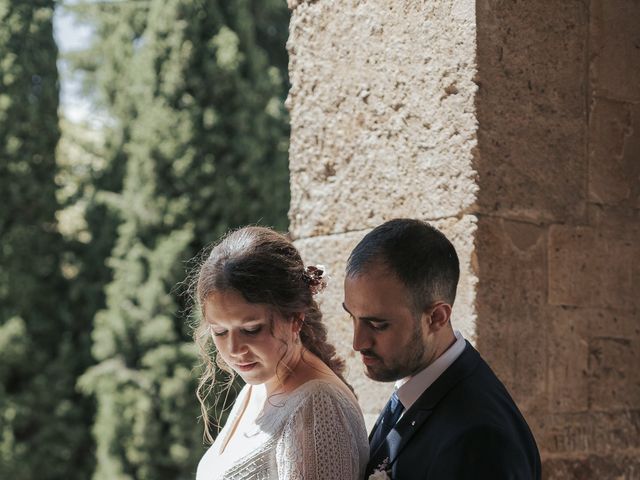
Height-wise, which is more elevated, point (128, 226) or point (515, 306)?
point (515, 306)

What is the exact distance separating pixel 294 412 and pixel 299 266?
30 cm

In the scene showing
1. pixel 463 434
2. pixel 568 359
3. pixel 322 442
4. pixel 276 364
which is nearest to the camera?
pixel 463 434

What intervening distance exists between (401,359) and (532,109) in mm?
1021

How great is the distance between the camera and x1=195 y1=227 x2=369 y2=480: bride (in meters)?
1.90

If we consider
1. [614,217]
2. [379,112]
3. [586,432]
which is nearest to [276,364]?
[379,112]

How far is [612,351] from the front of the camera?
262cm

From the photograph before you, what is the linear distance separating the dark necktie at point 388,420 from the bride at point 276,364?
39 mm

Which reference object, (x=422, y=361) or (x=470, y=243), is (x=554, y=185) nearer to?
(x=470, y=243)

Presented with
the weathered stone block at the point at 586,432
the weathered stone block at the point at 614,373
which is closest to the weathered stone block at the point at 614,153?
the weathered stone block at the point at 614,373

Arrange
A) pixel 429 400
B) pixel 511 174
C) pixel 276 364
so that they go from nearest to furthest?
1. pixel 429 400
2. pixel 276 364
3. pixel 511 174

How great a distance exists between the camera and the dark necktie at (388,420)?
1859 mm

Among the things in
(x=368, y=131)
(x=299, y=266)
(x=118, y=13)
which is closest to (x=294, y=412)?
(x=299, y=266)

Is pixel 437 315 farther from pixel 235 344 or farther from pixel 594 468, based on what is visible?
pixel 594 468

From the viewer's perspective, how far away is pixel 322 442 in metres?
1.89
